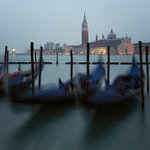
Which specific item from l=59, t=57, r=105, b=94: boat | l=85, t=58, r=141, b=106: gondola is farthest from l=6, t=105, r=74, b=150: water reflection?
l=85, t=58, r=141, b=106: gondola

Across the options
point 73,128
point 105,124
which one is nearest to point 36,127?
point 73,128

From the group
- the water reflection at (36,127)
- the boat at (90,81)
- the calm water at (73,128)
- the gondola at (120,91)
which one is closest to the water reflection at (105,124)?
the calm water at (73,128)

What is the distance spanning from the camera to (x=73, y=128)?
4.07m

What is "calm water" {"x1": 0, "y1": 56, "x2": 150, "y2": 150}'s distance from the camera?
10.9ft

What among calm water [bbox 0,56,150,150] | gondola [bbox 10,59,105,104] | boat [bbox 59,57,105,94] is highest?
boat [bbox 59,57,105,94]

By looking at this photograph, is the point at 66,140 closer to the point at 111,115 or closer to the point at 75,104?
the point at 111,115

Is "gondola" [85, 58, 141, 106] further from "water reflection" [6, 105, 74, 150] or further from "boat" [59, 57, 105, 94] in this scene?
"water reflection" [6, 105, 74, 150]

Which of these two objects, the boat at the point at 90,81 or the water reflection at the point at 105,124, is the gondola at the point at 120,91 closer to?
the water reflection at the point at 105,124

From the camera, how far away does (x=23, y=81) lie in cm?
733

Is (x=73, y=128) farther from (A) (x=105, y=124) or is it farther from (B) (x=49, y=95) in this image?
(B) (x=49, y=95)

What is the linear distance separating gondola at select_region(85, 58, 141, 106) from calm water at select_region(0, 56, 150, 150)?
13.3 inches

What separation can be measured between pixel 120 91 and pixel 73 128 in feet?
5.63

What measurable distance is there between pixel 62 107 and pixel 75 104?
0.43m

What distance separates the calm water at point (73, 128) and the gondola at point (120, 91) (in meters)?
0.34
